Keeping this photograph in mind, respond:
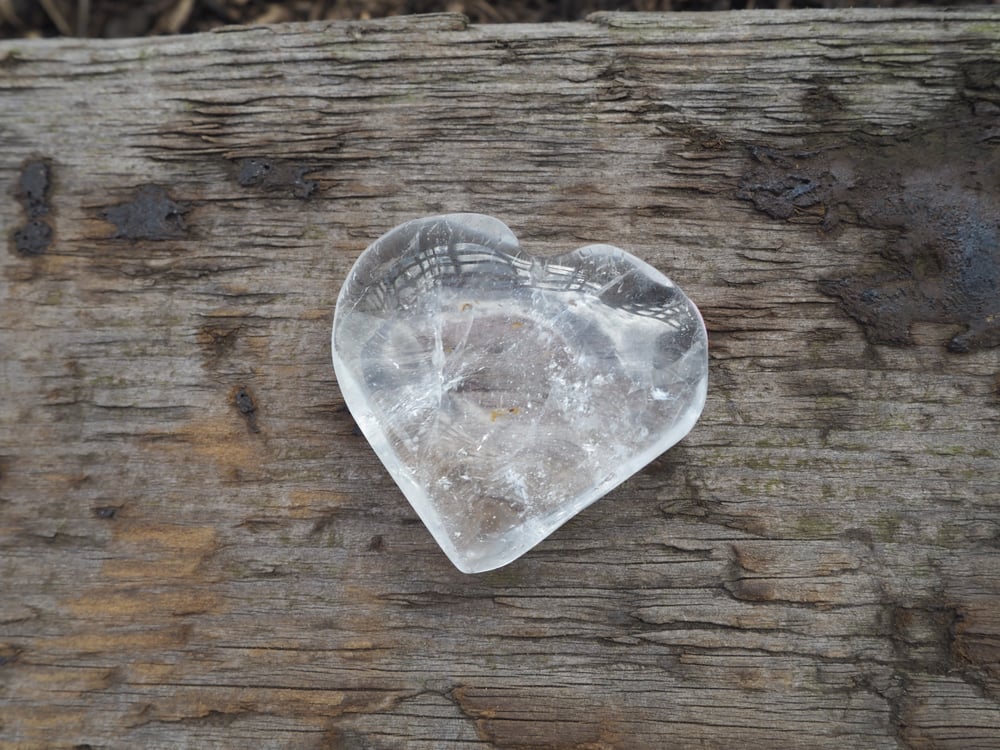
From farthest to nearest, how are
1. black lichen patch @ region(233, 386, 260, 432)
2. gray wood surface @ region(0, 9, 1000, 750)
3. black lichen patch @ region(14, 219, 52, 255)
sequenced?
black lichen patch @ region(14, 219, 52, 255) → black lichen patch @ region(233, 386, 260, 432) → gray wood surface @ region(0, 9, 1000, 750)

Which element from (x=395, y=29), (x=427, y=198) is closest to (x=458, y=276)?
(x=427, y=198)

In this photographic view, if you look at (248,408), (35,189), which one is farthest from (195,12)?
(248,408)

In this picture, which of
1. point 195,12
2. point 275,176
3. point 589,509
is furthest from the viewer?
point 195,12

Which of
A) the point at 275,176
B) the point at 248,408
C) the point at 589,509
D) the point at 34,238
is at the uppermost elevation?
the point at 275,176

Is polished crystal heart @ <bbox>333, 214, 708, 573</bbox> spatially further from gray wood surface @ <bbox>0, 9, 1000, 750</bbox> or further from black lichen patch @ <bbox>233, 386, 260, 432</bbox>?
black lichen patch @ <bbox>233, 386, 260, 432</bbox>

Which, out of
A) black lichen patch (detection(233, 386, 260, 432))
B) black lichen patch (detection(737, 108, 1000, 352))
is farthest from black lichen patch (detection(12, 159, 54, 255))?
black lichen patch (detection(737, 108, 1000, 352))

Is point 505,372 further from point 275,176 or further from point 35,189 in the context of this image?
point 35,189
